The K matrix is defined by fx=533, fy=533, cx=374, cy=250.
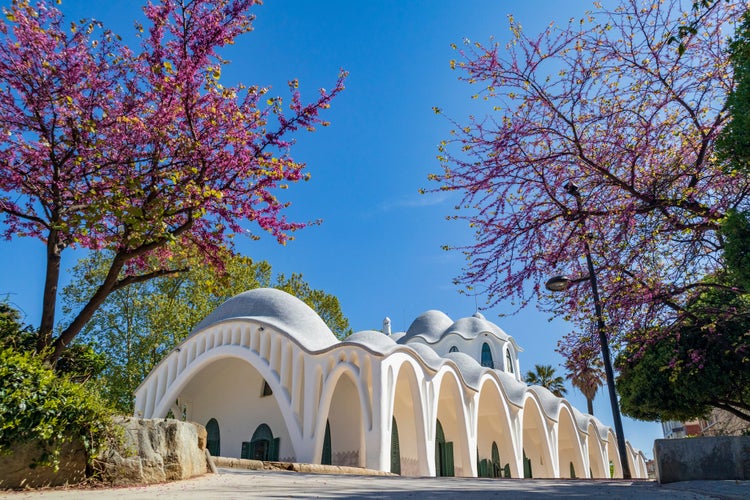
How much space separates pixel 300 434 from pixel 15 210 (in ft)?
43.0

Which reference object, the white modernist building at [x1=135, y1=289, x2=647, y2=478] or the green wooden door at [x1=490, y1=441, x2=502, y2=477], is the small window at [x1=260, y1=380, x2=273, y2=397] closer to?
the white modernist building at [x1=135, y1=289, x2=647, y2=478]

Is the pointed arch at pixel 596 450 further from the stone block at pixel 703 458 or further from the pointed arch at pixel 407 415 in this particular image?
the stone block at pixel 703 458

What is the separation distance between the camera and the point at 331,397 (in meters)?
20.6

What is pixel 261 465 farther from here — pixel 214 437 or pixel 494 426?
pixel 494 426

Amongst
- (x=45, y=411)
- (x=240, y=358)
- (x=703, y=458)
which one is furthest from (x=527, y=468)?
(x=45, y=411)

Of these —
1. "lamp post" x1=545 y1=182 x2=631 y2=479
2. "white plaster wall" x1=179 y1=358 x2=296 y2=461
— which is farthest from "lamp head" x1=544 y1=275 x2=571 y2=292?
"white plaster wall" x1=179 y1=358 x2=296 y2=461

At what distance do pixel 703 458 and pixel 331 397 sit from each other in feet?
50.6

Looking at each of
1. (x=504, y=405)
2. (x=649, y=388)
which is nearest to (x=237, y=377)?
(x=504, y=405)

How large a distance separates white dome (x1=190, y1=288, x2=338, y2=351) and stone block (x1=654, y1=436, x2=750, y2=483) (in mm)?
14689

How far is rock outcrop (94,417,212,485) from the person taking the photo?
6.59 metres

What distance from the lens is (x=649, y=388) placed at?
17422mm

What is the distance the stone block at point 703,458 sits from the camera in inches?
255

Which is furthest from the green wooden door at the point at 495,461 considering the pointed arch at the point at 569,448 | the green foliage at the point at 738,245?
the green foliage at the point at 738,245

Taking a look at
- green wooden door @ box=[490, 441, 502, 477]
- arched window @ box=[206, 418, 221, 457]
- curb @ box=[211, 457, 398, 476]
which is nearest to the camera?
curb @ box=[211, 457, 398, 476]
